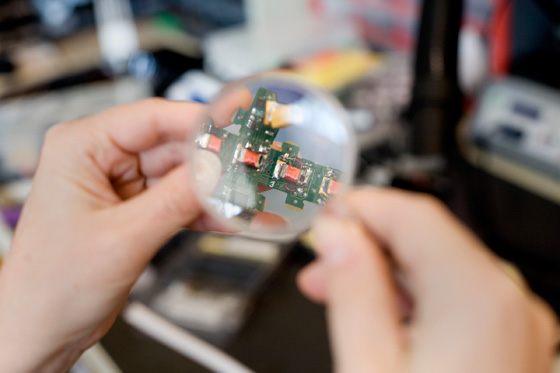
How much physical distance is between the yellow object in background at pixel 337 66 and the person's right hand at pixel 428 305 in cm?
87

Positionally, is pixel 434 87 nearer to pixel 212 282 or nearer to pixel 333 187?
pixel 333 187

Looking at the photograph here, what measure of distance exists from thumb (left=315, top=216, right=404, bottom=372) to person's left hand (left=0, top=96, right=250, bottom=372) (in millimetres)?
199

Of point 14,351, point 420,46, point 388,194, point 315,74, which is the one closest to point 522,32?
point 420,46

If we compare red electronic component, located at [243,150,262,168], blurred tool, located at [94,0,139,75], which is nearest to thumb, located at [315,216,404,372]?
red electronic component, located at [243,150,262,168]

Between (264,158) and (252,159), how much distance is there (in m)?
0.02

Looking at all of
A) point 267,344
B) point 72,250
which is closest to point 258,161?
point 72,250

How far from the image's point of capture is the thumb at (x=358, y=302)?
0.51 meters

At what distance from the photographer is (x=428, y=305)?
0.54 metres

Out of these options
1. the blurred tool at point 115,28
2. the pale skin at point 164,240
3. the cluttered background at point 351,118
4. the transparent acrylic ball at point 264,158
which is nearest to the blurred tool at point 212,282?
the cluttered background at point 351,118

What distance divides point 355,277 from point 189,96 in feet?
3.45

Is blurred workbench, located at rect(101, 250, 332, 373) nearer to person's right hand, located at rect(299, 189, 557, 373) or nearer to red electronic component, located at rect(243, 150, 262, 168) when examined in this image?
person's right hand, located at rect(299, 189, 557, 373)

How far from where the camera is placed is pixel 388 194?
686mm

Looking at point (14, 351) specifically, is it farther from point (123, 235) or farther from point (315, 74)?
point (315, 74)

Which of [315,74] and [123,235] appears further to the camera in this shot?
[315,74]
